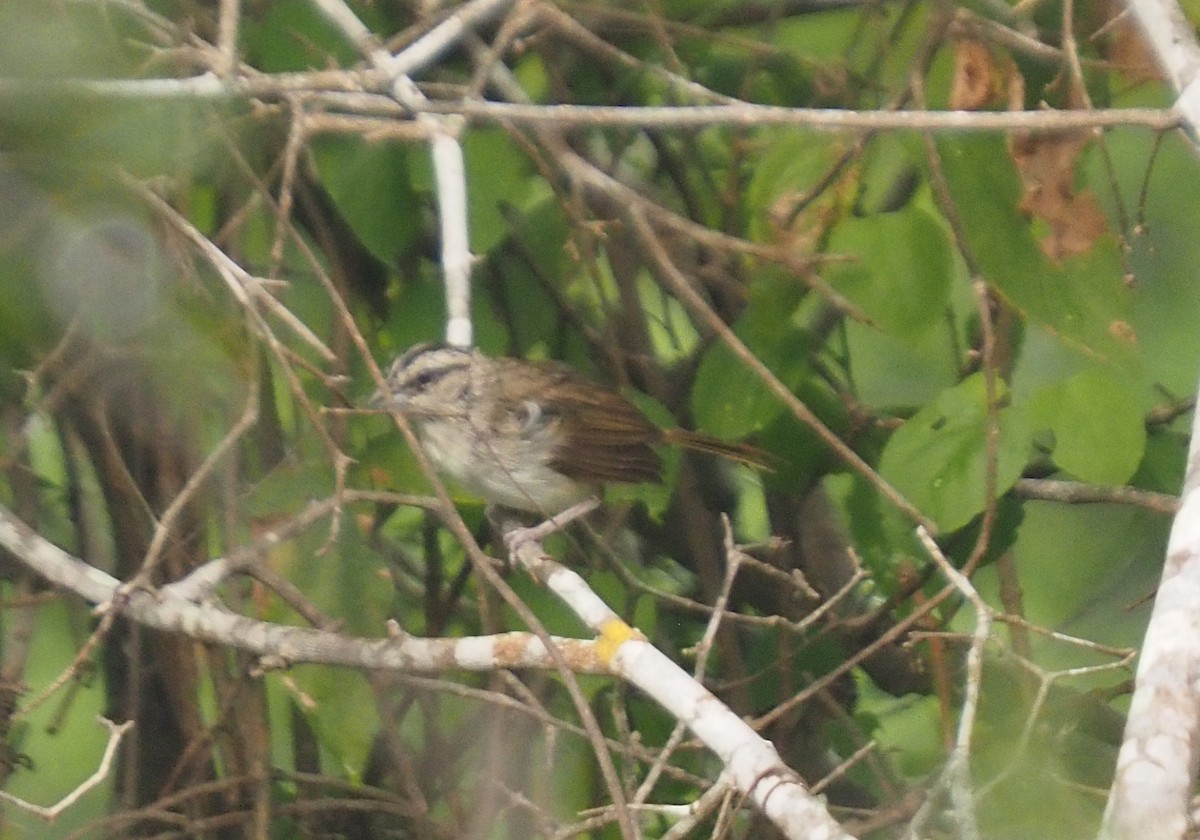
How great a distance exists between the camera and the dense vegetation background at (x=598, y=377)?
236 cm

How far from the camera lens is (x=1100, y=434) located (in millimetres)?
2398

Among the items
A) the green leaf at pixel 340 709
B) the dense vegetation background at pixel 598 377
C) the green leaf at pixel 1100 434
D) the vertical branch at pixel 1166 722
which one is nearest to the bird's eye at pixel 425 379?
the dense vegetation background at pixel 598 377

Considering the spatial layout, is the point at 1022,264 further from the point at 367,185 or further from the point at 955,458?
the point at 367,185

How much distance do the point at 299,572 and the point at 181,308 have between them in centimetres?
52

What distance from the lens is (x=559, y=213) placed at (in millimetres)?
3258

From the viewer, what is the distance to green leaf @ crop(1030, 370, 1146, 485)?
2.39 metres

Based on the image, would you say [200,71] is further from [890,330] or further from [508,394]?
[890,330]

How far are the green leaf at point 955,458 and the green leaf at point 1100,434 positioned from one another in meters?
0.10

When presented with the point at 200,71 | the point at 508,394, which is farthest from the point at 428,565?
the point at 200,71

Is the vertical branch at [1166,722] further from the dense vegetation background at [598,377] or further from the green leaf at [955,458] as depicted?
the green leaf at [955,458]

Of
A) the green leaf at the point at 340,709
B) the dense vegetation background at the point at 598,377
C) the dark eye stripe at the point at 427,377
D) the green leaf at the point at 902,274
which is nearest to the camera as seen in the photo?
the dense vegetation background at the point at 598,377

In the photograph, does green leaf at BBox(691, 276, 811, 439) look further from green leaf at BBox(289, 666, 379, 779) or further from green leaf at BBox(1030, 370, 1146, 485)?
green leaf at BBox(289, 666, 379, 779)

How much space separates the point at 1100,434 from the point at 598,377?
1.43 meters

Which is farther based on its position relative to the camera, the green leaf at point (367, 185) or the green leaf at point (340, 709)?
the green leaf at point (367, 185)
